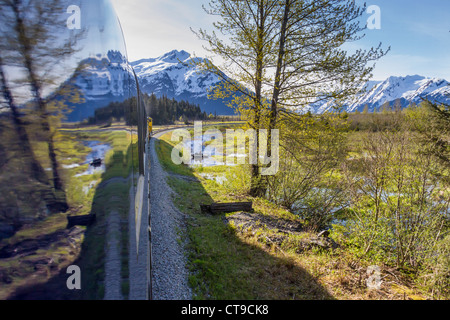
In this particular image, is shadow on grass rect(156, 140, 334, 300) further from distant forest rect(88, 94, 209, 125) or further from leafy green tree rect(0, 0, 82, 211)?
distant forest rect(88, 94, 209, 125)

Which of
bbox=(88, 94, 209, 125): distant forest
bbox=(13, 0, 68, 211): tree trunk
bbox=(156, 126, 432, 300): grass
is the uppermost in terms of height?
bbox=(88, 94, 209, 125): distant forest

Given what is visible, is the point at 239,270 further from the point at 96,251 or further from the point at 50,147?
the point at 50,147

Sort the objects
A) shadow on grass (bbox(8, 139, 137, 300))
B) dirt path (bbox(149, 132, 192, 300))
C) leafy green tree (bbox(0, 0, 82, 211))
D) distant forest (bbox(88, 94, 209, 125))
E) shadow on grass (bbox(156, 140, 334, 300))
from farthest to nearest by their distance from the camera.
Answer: distant forest (bbox(88, 94, 209, 125))
shadow on grass (bbox(156, 140, 334, 300))
dirt path (bbox(149, 132, 192, 300))
shadow on grass (bbox(8, 139, 137, 300))
leafy green tree (bbox(0, 0, 82, 211))

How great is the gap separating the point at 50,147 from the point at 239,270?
4.94 meters

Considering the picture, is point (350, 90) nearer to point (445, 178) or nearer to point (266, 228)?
point (445, 178)

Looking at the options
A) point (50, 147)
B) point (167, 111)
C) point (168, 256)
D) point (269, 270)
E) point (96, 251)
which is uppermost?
point (167, 111)

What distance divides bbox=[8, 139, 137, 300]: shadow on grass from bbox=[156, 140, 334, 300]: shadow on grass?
120 inches

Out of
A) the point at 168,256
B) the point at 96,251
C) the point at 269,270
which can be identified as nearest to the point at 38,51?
the point at 96,251

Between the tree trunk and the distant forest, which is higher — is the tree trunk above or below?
below

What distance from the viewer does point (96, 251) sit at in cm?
152

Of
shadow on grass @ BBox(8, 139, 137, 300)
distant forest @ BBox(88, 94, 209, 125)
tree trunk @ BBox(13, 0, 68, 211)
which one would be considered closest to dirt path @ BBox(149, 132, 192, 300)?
shadow on grass @ BBox(8, 139, 137, 300)

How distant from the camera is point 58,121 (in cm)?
121

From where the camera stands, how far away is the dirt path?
3.99m

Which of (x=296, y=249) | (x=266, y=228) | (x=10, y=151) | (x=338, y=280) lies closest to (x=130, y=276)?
(x=10, y=151)
